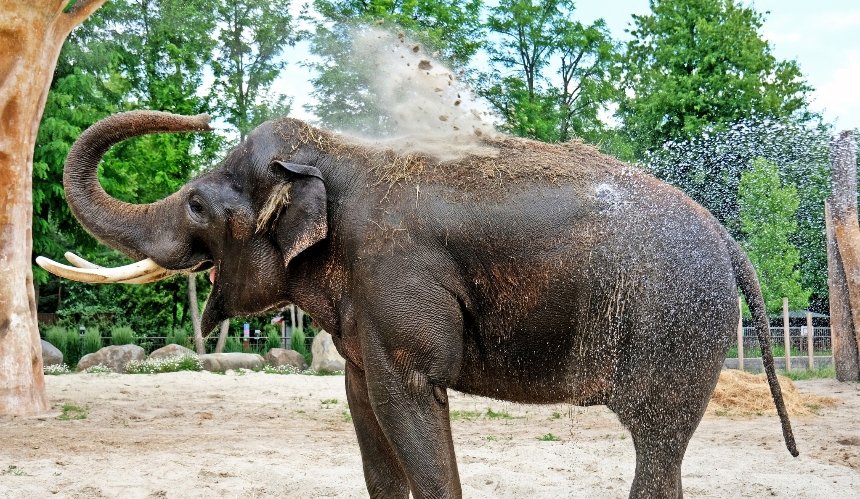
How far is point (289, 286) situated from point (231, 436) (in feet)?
17.2

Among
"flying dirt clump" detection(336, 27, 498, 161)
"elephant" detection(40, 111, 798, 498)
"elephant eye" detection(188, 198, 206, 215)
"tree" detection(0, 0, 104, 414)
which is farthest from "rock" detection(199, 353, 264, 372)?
"elephant" detection(40, 111, 798, 498)

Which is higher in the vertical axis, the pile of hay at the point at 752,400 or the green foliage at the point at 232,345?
the green foliage at the point at 232,345

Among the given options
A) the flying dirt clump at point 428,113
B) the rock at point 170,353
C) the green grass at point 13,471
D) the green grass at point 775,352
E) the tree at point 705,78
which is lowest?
the green grass at point 13,471

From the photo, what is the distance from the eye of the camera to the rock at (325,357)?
1856 cm

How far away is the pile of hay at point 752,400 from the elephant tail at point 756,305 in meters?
7.00

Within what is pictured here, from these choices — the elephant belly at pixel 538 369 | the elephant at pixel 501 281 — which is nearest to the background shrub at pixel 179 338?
the elephant at pixel 501 281

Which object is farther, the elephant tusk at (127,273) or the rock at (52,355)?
the rock at (52,355)

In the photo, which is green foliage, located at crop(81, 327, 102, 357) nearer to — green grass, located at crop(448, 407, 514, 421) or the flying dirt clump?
green grass, located at crop(448, 407, 514, 421)

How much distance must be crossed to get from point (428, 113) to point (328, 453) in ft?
13.2

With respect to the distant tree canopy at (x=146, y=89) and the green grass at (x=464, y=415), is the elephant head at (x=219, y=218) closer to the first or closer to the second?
the green grass at (x=464, y=415)

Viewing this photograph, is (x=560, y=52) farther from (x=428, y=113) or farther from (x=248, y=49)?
(x=428, y=113)

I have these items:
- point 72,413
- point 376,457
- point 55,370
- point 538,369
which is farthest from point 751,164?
point 538,369

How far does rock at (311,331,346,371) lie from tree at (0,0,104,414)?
854cm

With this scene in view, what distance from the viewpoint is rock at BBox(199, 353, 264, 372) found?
18125mm
